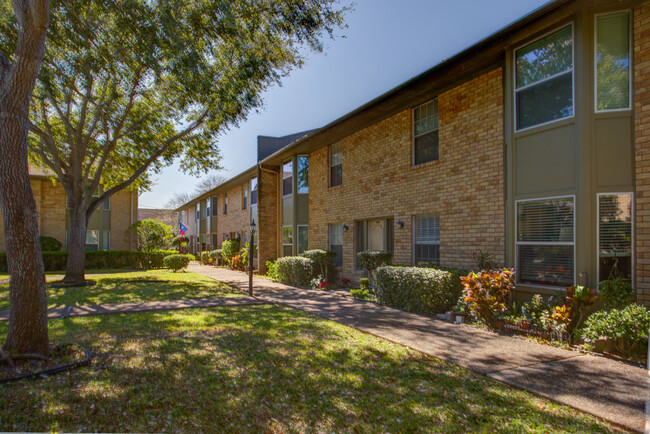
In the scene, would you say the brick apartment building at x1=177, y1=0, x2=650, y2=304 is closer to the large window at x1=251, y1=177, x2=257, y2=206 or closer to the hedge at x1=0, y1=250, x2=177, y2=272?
the large window at x1=251, y1=177, x2=257, y2=206

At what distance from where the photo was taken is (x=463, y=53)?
7867 mm

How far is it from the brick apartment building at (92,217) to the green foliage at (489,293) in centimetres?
2282

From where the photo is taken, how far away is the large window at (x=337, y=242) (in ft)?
46.4

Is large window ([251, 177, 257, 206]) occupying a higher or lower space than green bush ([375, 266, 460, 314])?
higher

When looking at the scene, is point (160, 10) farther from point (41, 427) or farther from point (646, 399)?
point (646, 399)

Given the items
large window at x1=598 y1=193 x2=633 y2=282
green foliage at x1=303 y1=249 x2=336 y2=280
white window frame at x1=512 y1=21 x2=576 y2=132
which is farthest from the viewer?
green foliage at x1=303 y1=249 x2=336 y2=280

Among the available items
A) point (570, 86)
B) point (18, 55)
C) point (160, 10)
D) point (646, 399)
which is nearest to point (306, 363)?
point (646, 399)

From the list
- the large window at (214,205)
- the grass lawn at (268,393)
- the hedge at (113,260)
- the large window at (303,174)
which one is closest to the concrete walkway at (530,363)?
the grass lawn at (268,393)

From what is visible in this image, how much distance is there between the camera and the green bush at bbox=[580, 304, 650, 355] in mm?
5129

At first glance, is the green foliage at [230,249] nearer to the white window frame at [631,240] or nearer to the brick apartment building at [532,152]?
the brick apartment building at [532,152]

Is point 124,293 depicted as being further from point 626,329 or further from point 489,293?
point 626,329

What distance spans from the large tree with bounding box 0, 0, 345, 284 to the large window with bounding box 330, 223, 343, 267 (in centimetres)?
516

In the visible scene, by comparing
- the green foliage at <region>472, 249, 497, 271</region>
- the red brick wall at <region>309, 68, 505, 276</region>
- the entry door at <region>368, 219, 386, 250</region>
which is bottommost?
the green foliage at <region>472, 249, 497, 271</region>

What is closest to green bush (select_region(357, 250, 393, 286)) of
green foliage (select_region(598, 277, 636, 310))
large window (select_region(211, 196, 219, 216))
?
green foliage (select_region(598, 277, 636, 310))
